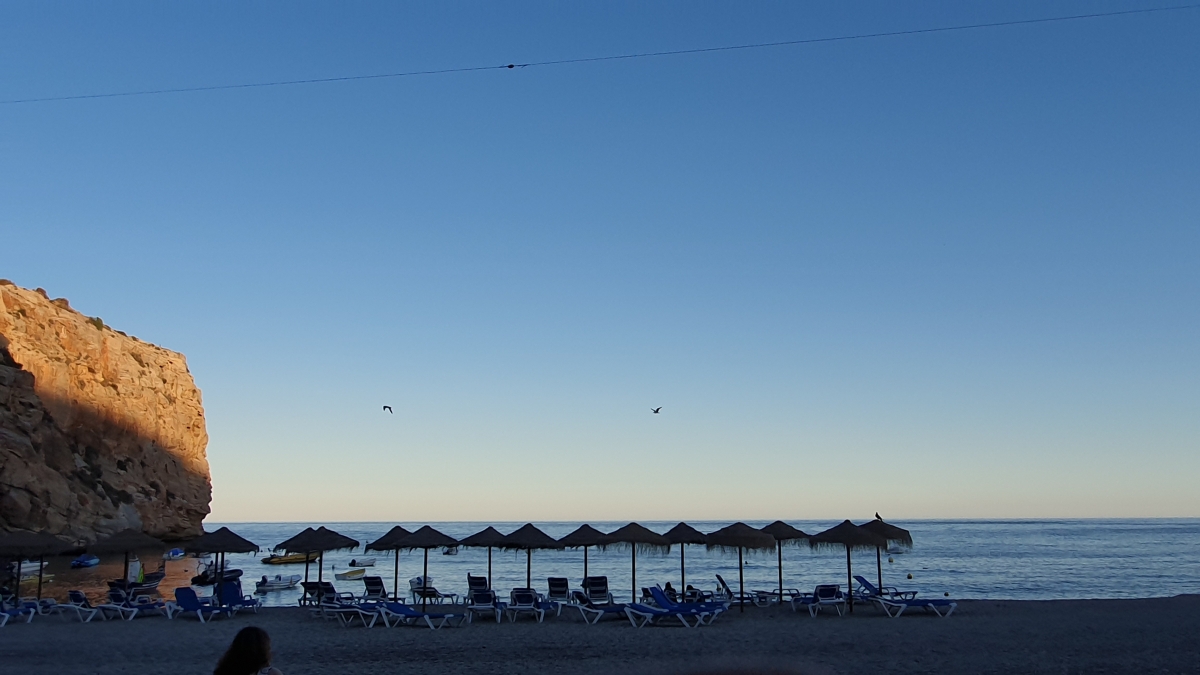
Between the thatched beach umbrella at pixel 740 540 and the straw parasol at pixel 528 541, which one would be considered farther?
the straw parasol at pixel 528 541

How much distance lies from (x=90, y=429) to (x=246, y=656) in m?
57.4

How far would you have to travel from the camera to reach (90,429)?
175 feet

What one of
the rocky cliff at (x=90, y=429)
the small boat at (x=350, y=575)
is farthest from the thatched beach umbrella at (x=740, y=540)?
the rocky cliff at (x=90, y=429)

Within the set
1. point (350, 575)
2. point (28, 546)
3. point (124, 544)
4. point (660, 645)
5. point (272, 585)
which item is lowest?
point (350, 575)

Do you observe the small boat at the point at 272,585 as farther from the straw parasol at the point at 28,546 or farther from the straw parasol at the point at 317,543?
the straw parasol at the point at 317,543

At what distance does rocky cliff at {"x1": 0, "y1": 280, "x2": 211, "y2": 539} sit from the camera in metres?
43.4

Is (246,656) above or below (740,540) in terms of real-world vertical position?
above

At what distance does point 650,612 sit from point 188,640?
7.92 meters

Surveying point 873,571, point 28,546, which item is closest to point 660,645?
point 28,546

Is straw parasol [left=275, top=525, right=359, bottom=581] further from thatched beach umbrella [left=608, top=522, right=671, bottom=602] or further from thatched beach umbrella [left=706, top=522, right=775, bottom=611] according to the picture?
thatched beach umbrella [left=706, top=522, right=775, bottom=611]

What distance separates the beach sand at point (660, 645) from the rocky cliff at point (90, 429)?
30.3m

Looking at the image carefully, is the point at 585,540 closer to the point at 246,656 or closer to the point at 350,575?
the point at 246,656

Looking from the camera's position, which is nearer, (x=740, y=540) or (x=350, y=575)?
(x=740, y=540)

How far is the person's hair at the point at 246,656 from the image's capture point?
13.5 feet
